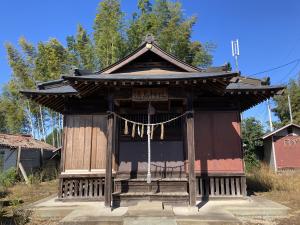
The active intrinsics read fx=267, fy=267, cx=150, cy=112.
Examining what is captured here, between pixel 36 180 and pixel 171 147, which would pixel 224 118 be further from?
pixel 36 180

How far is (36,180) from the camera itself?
49.7ft

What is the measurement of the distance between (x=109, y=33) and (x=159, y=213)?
16.2 m

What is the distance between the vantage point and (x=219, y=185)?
8664 millimetres

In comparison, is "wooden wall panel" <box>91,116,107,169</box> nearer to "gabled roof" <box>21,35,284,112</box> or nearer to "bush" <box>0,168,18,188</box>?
"gabled roof" <box>21,35,284,112</box>

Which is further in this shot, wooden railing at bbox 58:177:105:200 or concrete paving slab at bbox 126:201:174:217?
wooden railing at bbox 58:177:105:200

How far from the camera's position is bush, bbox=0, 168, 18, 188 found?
14.8 m

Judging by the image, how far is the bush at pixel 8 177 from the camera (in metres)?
14.8

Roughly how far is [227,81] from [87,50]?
16269 mm

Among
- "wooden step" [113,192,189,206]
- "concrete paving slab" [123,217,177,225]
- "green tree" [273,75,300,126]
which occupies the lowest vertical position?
"concrete paving slab" [123,217,177,225]

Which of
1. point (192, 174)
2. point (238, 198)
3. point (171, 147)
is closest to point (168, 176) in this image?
point (171, 147)

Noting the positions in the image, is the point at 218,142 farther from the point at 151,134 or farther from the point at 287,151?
the point at 287,151

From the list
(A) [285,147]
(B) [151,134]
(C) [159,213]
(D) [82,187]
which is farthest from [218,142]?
(A) [285,147]

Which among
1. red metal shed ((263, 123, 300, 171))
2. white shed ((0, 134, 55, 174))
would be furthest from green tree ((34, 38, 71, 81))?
red metal shed ((263, 123, 300, 171))

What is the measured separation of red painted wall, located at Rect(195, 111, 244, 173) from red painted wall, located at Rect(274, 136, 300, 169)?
559 inches
